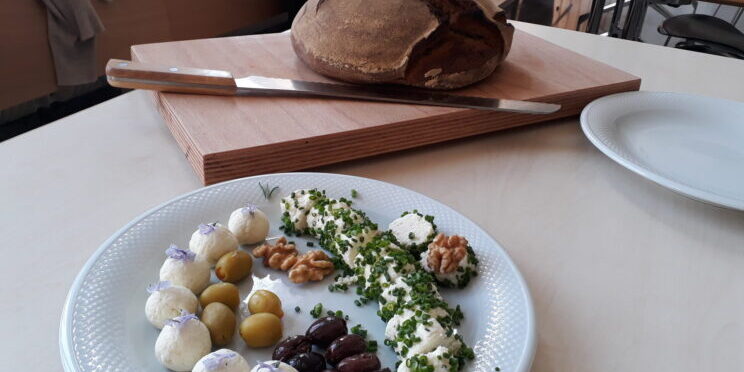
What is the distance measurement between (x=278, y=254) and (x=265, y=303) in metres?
0.08

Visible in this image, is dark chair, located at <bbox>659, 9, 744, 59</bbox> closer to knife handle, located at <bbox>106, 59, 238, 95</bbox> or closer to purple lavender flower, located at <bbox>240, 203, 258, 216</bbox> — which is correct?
knife handle, located at <bbox>106, 59, 238, 95</bbox>

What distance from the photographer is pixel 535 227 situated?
67 centimetres

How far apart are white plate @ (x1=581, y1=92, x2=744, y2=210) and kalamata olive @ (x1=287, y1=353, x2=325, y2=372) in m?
0.47

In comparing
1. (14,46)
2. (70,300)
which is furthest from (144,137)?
(14,46)

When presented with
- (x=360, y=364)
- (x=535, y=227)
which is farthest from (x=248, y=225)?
(x=535, y=227)

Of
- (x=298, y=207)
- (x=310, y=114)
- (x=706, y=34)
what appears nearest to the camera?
(x=298, y=207)

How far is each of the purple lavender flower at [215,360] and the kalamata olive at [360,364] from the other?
9cm

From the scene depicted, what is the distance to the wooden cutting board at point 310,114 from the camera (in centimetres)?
73

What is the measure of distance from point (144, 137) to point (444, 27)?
47 cm

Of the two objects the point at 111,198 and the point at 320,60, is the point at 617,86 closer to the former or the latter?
the point at 320,60

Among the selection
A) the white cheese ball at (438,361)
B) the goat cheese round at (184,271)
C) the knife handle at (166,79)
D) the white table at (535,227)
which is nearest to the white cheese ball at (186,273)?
the goat cheese round at (184,271)

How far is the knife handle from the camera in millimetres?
786

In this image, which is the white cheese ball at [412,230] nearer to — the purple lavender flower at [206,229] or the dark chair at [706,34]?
the purple lavender flower at [206,229]

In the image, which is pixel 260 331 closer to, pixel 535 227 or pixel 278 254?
pixel 278 254
